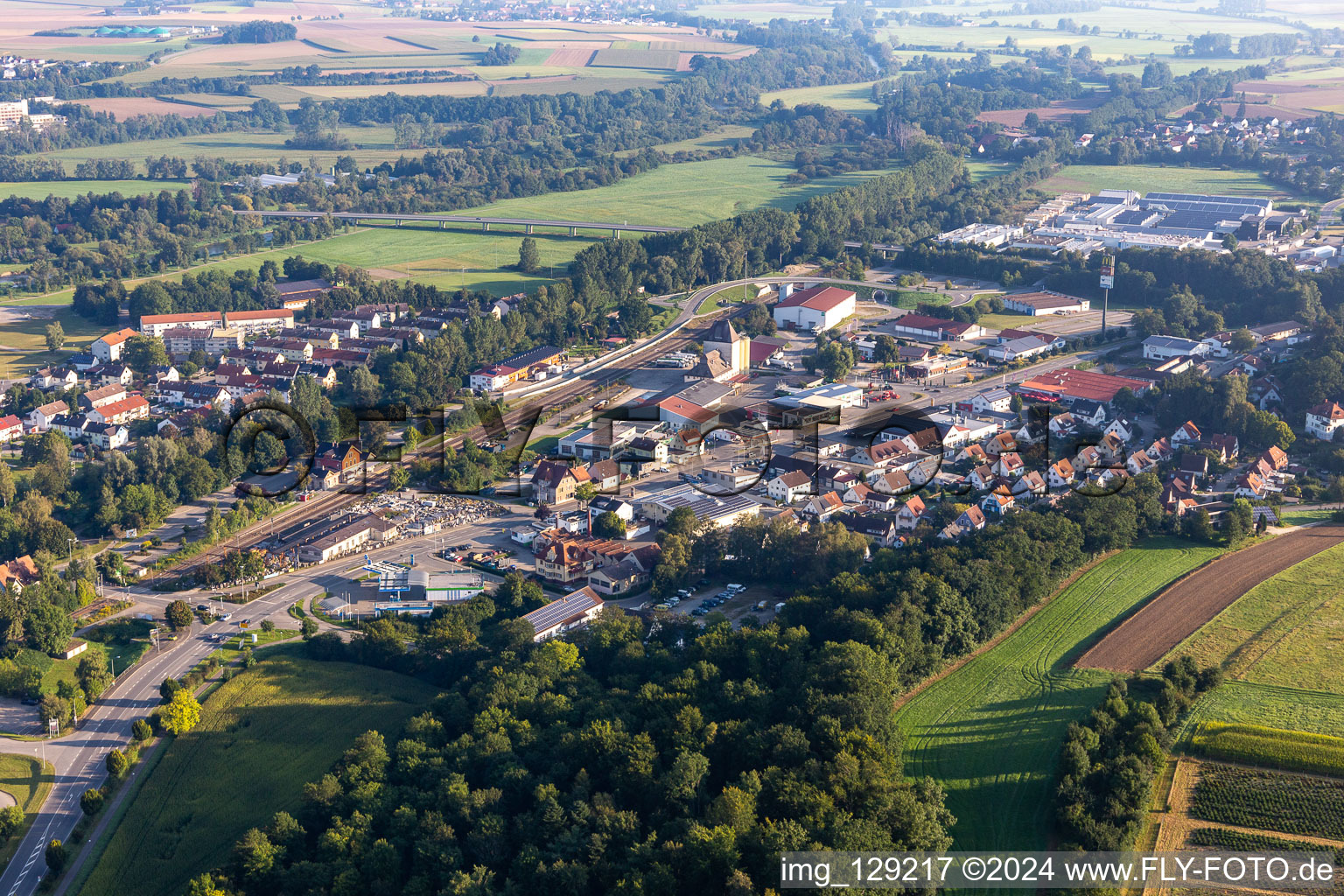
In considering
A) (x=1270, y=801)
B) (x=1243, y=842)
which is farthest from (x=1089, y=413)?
(x=1243, y=842)

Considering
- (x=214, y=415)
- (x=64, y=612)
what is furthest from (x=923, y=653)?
(x=214, y=415)

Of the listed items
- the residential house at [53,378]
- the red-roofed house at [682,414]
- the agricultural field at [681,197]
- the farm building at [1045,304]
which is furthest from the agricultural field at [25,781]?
the agricultural field at [681,197]

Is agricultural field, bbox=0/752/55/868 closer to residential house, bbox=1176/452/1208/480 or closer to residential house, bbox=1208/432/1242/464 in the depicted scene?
residential house, bbox=1176/452/1208/480

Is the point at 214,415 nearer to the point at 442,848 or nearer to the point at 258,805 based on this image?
the point at 258,805

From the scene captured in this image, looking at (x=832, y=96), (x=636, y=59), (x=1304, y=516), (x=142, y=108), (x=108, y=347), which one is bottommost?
(x=1304, y=516)

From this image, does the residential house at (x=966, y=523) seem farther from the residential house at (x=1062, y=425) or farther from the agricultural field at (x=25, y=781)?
the agricultural field at (x=25, y=781)

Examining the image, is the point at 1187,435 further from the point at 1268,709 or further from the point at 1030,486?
the point at 1268,709

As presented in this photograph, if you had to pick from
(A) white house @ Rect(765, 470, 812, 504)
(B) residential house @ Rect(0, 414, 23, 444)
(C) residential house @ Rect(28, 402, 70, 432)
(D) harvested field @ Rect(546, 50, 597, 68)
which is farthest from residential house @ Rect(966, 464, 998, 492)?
(D) harvested field @ Rect(546, 50, 597, 68)

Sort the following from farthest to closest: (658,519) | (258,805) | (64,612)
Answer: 1. (658,519)
2. (64,612)
3. (258,805)
